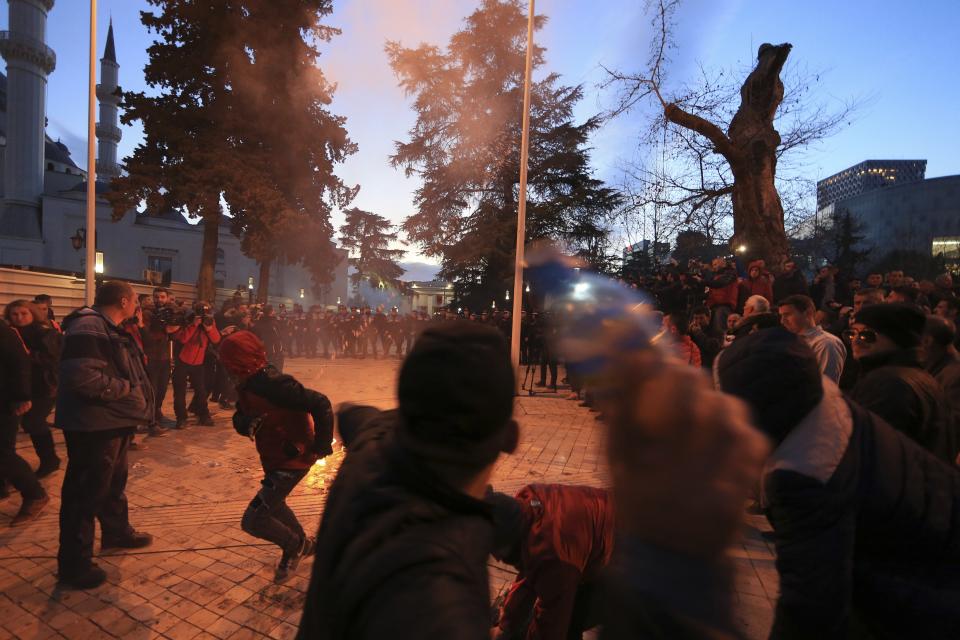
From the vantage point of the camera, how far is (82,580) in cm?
322

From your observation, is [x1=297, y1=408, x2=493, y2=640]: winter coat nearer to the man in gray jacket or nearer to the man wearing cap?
the man wearing cap

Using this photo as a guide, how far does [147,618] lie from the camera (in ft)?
9.66

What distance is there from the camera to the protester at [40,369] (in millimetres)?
5301

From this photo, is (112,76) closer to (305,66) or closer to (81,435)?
(305,66)

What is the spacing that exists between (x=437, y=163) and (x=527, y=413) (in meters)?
14.6

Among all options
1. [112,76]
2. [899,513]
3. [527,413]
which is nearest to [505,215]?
[527,413]

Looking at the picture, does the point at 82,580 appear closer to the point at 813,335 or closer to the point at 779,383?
the point at 779,383

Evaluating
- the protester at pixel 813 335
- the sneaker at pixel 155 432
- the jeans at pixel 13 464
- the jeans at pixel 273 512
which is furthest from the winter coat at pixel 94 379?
the protester at pixel 813 335

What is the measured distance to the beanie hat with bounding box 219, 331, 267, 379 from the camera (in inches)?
129

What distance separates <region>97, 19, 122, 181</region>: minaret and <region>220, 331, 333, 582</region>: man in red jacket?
2317 inches

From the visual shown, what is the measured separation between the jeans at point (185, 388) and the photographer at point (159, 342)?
0.26 meters

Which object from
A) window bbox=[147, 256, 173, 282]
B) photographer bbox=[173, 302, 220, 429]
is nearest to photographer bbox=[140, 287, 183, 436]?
photographer bbox=[173, 302, 220, 429]

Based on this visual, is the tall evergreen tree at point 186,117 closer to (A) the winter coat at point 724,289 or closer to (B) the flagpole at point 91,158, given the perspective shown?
(B) the flagpole at point 91,158

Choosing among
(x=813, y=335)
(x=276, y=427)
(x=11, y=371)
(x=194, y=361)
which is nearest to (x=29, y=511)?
(x=11, y=371)
